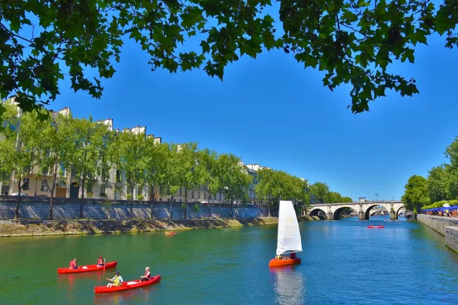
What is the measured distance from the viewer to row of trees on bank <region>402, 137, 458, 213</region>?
7812 centimetres

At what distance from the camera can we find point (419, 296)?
27.1m

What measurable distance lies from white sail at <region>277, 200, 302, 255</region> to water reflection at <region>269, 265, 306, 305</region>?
3749 mm

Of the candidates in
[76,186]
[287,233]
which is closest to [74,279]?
[287,233]

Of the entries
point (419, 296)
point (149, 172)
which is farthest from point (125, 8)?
point (149, 172)

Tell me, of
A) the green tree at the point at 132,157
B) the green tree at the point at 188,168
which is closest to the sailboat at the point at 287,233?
the green tree at the point at 132,157

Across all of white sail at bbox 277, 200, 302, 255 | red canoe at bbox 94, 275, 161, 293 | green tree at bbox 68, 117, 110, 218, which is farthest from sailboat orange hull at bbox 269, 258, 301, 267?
green tree at bbox 68, 117, 110, 218

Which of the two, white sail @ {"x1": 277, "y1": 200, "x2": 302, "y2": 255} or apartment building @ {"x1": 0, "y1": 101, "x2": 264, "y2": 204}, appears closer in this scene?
white sail @ {"x1": 277, "y1": 200, "x2": 302, "y2": 255}

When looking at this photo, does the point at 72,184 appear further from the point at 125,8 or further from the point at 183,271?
the point at 125,8

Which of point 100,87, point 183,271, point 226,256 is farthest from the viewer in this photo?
point 226,256

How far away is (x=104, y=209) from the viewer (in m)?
78.6

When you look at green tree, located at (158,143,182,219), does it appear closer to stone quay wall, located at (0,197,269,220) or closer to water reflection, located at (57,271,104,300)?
stone quay wall, located at (0,197,269,220)

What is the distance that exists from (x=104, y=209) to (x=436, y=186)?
3611 inches

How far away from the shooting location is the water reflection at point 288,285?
26.4 meters

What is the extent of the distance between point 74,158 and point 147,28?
63.7 meters
